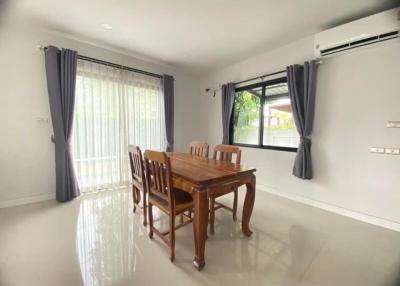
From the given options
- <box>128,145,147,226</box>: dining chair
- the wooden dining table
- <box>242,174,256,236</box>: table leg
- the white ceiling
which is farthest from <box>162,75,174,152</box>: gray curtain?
<box>242,174,256,236</box>: table leg

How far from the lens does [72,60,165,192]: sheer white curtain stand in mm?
2980

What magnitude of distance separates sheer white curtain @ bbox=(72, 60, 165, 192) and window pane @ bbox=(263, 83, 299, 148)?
2.24 m

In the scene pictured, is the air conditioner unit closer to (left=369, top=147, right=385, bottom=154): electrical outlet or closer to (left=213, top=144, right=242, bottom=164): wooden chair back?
(left=369, top=147, right=385, bottom=154): electrical outlet

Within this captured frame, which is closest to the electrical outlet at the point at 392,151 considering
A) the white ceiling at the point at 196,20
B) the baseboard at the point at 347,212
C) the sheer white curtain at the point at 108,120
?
the baseboard at the point at 347,212

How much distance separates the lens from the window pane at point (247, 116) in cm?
367

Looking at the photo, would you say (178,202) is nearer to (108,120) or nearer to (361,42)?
(108,120)

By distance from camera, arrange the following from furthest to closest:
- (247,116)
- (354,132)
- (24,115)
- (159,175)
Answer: (247,116)
(24,115)
(354,132)
(159,175)

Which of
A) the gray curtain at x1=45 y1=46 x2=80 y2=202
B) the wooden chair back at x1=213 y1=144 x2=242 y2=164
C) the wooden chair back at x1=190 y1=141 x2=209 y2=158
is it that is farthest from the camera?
the wooden chair back at x1=190 y1=141 x2=209 y2=158

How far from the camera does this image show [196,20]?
2.33 meters

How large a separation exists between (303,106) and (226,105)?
1.59 m

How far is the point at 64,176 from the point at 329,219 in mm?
3724

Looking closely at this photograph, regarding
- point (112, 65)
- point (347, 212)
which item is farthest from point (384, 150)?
point (112, 65)

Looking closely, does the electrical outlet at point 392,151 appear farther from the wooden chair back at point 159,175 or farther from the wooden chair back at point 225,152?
the wooden chair back at point 159,175

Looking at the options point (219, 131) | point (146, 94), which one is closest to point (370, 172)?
point (219, 131)
